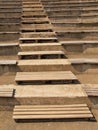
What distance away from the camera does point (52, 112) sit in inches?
264

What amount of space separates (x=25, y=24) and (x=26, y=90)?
8520mm

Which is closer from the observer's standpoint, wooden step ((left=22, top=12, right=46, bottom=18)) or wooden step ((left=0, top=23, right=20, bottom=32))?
wooden step ((left=0, top=23, right=20, bottom=32))

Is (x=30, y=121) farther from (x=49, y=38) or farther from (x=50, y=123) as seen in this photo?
(x=49, y=38)

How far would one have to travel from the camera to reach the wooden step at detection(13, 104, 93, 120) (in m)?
6.55

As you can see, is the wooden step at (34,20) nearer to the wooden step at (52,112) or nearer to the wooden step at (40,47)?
the wooden step at (40,47)

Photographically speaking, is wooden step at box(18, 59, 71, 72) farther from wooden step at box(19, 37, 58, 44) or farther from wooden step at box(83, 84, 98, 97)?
wooden step at box(19, 37, 58, 44)

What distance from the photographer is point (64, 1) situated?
18.5m

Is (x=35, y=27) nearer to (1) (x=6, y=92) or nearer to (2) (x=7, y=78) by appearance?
(2) (x=7, y=78)

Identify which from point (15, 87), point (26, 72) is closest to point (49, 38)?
point (26, 72)

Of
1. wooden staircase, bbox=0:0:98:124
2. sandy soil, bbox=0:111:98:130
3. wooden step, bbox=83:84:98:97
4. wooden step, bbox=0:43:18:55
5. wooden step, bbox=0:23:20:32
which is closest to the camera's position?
sandy soil, bbox=0:111:98:130

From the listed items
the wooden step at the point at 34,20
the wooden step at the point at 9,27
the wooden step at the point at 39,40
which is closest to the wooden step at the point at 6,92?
the wooden step at the point at 39,40

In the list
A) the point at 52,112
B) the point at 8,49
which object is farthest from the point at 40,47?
the point at 52,112

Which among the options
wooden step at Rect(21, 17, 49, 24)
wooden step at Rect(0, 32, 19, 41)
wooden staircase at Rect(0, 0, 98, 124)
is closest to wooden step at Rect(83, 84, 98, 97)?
wooden staircase at Rect(0, 0, 98, 124)

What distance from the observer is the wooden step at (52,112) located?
6.55 m
